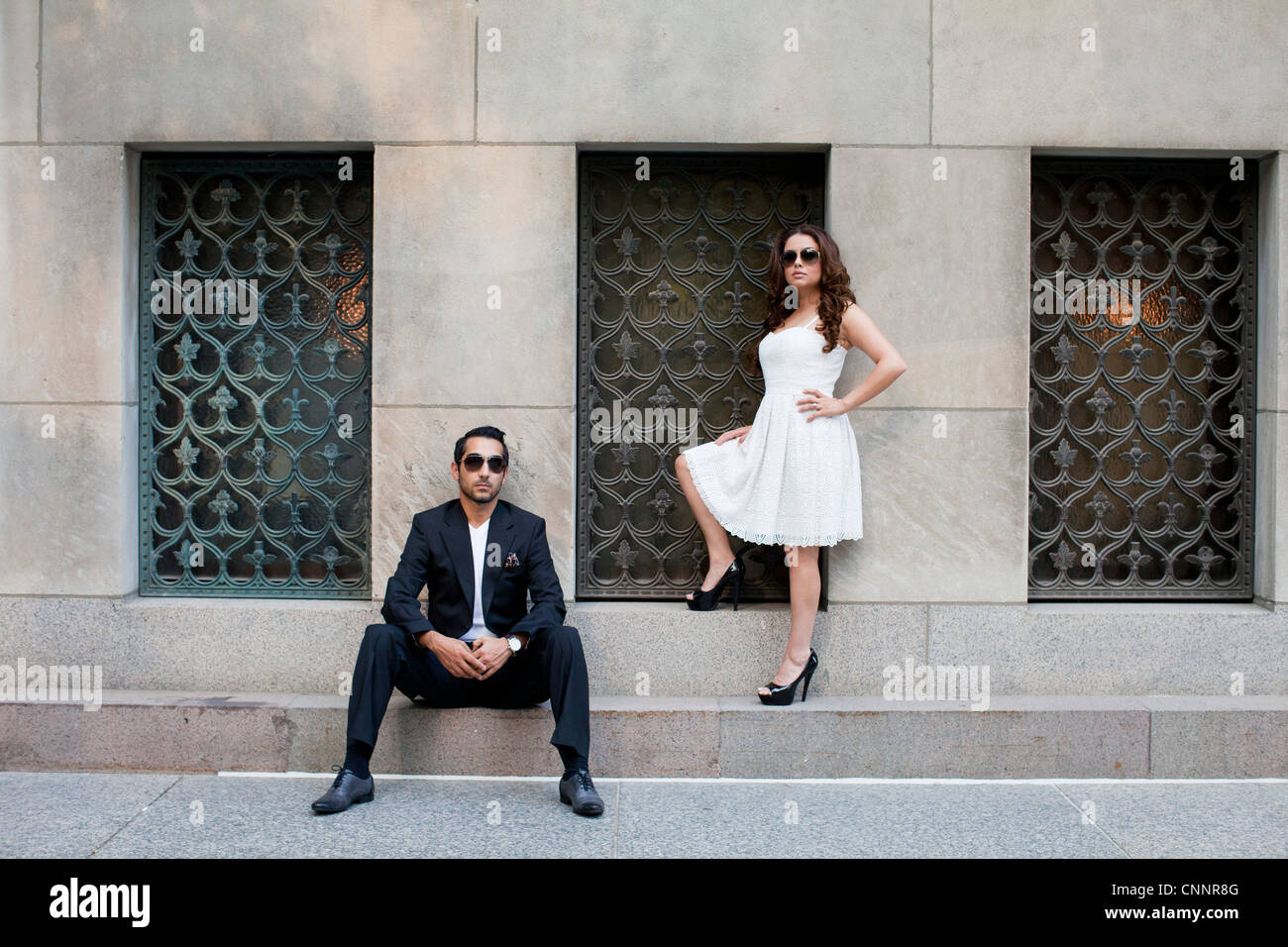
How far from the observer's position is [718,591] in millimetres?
6449

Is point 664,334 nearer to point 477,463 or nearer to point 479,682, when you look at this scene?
point 477,463

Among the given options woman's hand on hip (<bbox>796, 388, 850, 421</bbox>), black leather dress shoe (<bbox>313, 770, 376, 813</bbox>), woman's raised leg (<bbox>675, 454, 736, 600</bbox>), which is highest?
woman's hand on hip (<bbox>796, 388, 850, 421</bbox>)

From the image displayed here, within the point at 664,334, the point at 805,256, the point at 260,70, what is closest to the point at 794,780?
the point at 664,334

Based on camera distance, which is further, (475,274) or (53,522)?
(53,522)

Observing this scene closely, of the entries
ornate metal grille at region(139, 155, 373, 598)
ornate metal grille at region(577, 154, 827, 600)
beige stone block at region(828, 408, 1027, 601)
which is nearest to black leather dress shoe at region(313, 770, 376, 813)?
ornate metal grille at region(139, 155, 373, 598)

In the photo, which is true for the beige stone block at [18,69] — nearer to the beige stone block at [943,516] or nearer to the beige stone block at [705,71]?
the beige stone block at [705,71]

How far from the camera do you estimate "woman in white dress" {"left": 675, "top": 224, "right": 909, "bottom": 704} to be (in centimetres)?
604

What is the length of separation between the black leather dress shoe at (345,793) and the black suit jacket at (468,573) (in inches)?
30.7

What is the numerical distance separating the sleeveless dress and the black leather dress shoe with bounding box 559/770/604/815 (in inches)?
60.9

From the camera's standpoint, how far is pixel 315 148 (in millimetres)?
6598

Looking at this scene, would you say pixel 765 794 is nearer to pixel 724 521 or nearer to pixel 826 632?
pixel 826 632

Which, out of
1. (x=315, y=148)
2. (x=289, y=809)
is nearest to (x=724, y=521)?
(x=289, y=809)

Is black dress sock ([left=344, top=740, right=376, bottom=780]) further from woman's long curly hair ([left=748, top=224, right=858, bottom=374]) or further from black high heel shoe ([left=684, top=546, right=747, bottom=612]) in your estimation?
woman's long curly hair ([left=748, top=224, right=858, bottom=374])

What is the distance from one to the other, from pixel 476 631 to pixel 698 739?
51.4 inches
